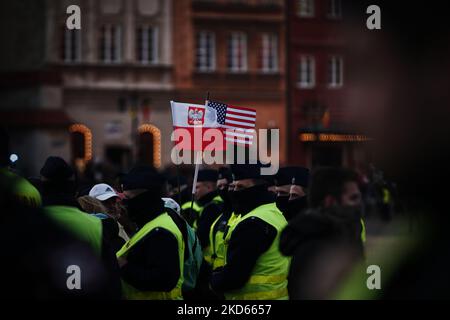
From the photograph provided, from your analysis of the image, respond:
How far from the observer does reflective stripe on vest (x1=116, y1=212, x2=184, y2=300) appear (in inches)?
198

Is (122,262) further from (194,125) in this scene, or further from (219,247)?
(194,125)

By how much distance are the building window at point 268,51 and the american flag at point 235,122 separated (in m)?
34.9

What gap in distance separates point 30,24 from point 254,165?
35960 mm

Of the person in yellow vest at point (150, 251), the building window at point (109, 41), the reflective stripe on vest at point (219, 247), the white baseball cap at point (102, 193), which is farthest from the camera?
the building window at point (109, 41)

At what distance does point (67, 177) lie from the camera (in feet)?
15.4

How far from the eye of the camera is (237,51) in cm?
4262

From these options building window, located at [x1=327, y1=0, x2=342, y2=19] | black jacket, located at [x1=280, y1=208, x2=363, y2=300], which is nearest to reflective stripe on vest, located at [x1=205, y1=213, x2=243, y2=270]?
black jacket, located at [x1=280, y1=208, x2=363, y2=300]

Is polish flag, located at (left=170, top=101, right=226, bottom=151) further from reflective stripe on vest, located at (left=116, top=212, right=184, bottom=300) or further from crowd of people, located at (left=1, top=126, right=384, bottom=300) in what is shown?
reflective stripe on vest, located at (left=116, top=212, right=184, bottom=300)

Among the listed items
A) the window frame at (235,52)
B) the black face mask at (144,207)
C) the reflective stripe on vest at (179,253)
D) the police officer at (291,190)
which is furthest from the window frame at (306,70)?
the reflective stripe on vest at (179,253)

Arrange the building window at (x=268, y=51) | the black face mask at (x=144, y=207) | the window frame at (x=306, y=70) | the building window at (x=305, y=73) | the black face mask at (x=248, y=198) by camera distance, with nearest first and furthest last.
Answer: the black face mask at (x=144, y=207)
the black face mask at (x=248, y=198)
the window frame at (x=306, y=70)
the building window at (x=305, y=73)
the building window at (x=268, y=51)

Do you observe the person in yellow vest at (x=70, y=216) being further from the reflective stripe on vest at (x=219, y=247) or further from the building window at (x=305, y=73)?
the building window at (x=305, y=73)

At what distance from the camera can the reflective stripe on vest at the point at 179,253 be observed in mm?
5020
